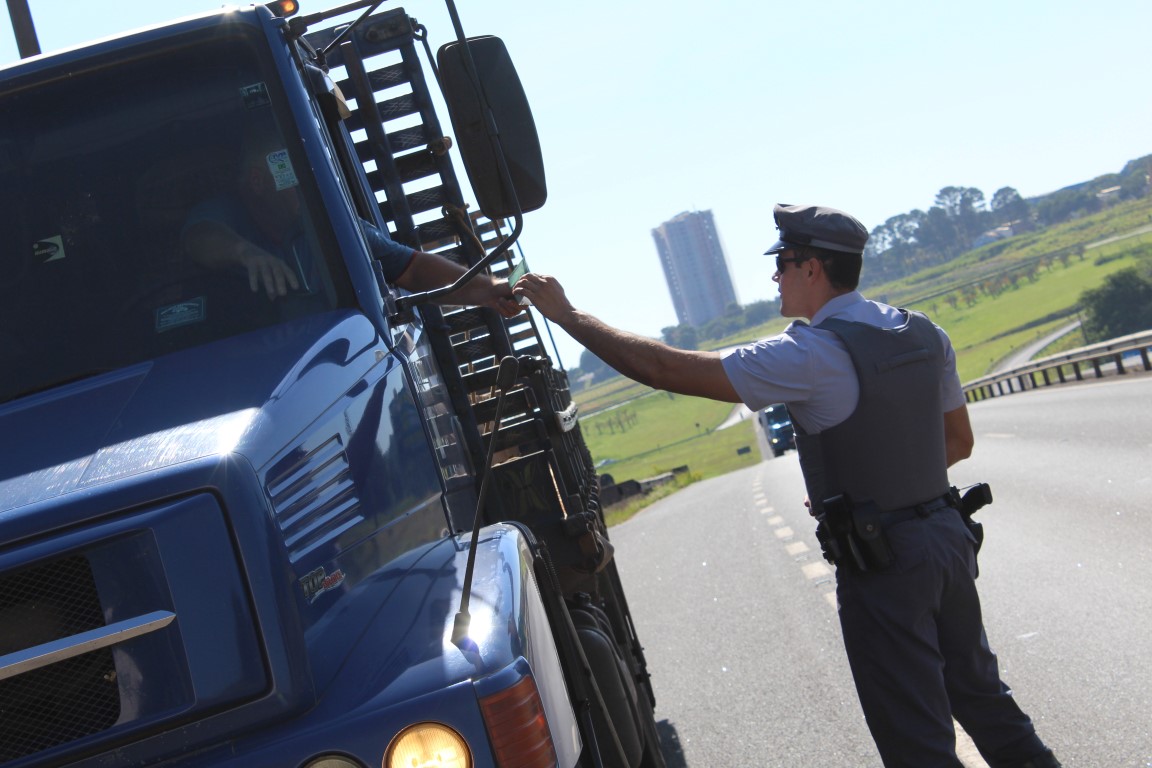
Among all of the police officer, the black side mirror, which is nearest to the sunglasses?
the police officer

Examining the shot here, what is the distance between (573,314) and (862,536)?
1.16m

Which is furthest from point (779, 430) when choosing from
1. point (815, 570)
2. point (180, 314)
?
point (180, 314)

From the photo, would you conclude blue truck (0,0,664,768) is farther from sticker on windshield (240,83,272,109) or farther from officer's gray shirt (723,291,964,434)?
officer's gray shirt (723,291,964,434)

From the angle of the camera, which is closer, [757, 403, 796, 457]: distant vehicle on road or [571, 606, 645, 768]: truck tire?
[571, 606, 645, 768]: truck tire

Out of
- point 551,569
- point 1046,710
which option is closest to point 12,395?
point 551,569

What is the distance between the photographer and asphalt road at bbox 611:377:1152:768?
6.25 m

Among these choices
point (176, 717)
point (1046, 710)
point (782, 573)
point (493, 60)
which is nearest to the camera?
point (176, 717)

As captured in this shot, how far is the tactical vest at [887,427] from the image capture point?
4066 millimetres

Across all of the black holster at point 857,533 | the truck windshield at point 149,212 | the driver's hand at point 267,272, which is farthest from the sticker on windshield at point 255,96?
the black holster at point 857,533

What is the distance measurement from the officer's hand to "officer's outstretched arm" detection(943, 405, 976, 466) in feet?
5.06

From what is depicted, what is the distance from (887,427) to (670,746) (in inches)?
141

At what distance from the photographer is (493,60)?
151 inches

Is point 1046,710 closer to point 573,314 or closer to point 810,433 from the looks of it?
point 810,433

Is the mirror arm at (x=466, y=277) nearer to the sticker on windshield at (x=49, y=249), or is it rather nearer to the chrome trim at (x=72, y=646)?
the sticker on windshield at (x=49, y=249)
